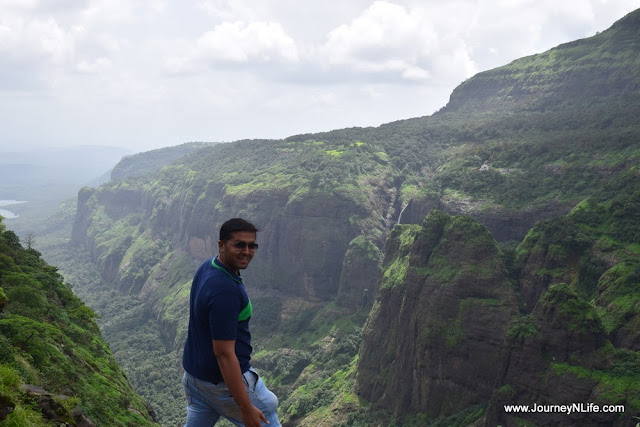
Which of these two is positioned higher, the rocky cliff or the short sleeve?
the short sleeve

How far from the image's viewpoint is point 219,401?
9.91 meters

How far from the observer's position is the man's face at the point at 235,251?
384 inches

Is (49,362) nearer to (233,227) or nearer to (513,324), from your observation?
(233,227)

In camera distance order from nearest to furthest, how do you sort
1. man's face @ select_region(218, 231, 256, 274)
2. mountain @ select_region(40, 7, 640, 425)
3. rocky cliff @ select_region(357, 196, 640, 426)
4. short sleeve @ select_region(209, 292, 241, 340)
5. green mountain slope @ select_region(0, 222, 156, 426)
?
short sleeve @ select_region(209, 292, 241, 340) < man's face @ select_region(218, 231, 256, 274) < green mountain slope @ select_region(0, 222, 156, 426) < rocky cliff @ select_region(357, 196, 640, 426) < mountain @ select_region(40, 7, 640, 425)

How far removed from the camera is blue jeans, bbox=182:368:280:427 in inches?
388

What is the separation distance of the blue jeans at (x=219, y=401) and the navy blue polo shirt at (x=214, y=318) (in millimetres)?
178

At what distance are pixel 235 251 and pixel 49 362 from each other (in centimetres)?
2070

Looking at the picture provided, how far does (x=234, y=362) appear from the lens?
914cm

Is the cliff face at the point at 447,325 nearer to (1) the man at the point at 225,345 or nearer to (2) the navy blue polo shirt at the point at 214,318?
(1) the man at the point at 225,345

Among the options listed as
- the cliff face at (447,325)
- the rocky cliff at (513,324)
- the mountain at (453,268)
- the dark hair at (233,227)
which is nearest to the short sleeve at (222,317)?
the dark hair at (233,227)

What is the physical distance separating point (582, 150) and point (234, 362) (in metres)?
105

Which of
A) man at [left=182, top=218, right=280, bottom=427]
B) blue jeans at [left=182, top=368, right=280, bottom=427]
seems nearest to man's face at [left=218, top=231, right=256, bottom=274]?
man at [left=182, top=218, right=280, bottom=427]

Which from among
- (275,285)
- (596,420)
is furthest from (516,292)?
(275,285)

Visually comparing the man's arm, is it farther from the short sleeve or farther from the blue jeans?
the blue jeans
